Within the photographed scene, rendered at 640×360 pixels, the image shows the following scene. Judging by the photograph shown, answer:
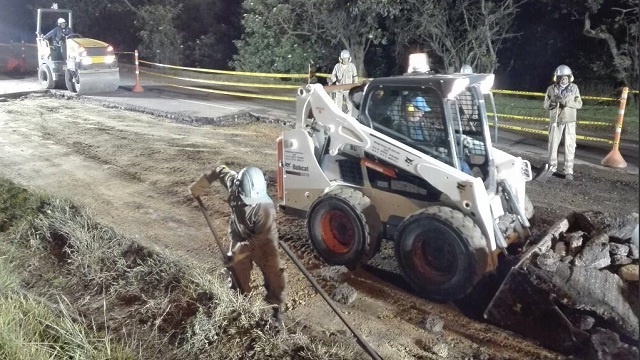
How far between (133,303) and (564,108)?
6.75m

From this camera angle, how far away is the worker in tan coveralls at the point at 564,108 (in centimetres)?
923

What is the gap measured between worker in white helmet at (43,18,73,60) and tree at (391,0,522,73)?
29.4 ft

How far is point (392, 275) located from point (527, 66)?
14.2m

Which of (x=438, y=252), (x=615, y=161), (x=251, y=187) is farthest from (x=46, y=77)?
(x=438, y=252)

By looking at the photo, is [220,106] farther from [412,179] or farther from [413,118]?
[412,179]

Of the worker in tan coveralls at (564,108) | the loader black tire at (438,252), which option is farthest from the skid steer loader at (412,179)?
the worker in tan coveralls at (564,108)

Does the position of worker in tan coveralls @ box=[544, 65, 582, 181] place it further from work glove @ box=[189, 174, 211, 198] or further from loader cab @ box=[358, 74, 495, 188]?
work glove @ box=[189, 174, 211, 198]

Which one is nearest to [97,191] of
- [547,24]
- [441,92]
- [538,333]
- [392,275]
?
[392,275]

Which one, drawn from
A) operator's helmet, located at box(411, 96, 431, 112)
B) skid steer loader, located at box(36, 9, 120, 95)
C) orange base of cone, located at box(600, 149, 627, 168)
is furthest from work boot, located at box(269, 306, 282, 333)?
skid steer loader, located at box(36, 9, 120, 95)

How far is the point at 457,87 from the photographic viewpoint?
5523mm

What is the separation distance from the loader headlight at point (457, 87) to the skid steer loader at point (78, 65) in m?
13.3

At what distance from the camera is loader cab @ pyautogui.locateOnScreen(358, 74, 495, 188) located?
5602 mm

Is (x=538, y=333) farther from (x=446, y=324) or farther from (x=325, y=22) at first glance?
(x=325, y=22)

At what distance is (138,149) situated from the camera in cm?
1136
